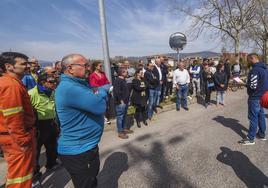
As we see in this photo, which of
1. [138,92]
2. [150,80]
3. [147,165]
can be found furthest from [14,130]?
[150,80]

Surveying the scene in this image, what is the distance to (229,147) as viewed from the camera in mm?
5137

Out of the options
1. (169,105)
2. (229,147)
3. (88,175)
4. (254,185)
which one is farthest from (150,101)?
(88,175)

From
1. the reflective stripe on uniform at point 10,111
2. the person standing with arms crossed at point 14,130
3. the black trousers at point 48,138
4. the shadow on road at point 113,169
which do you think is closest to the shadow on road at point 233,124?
the shadow on road at point 113,169

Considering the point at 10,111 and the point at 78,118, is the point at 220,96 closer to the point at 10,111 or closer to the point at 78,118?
the point at 78,118

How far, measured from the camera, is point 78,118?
2459mm

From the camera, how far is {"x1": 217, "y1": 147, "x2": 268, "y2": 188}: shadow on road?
Result: 3672 millimetres

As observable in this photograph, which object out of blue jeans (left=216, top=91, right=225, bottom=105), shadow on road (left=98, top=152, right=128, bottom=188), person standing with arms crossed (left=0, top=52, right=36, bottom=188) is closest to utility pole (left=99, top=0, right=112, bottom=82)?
shadow on road (left=98, top=152, right=128, bottom=188)

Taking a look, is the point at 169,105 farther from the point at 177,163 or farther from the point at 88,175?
the point at 88,175

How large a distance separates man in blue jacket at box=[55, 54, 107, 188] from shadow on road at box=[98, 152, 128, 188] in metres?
1.28

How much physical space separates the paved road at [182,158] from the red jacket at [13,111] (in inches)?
63.3

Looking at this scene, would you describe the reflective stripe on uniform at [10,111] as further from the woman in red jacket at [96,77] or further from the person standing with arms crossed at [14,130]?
the woman in red jacket at [96,77]

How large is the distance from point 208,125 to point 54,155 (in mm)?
Answer: 4396

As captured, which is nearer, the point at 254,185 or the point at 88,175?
the point at 88,175

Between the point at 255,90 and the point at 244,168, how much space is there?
1761 millimetres
